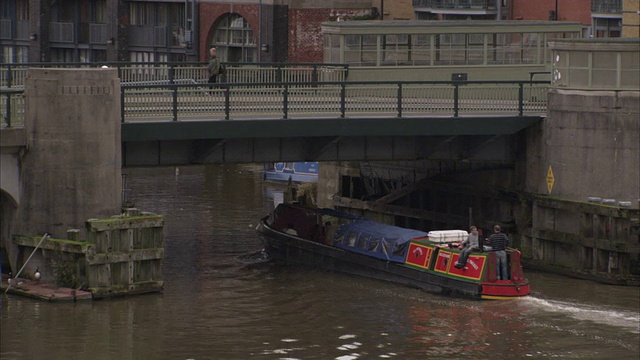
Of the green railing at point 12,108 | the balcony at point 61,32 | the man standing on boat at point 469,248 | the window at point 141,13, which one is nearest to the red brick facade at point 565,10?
the window at point 141,13

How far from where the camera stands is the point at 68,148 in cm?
4238

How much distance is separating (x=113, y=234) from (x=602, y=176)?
1528 cm

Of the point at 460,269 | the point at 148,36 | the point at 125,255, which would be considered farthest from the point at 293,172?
the point at 125,255

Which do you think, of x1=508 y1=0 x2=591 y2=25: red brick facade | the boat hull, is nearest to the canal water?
the boat hull

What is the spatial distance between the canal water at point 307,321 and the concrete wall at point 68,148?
8.40ft

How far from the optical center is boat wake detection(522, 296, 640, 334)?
40625mm

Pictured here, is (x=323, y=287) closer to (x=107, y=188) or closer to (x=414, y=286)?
(x=414, y=286)

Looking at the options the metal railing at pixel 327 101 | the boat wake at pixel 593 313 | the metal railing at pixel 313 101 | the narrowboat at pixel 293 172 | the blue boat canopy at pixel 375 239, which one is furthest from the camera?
the narrowboat at pixel 293 172

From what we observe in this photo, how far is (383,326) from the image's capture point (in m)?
40.4

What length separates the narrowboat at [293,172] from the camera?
70.4 meters

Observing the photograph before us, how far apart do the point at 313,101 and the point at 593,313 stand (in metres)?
11.4

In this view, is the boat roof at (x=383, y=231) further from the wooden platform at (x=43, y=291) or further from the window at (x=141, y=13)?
the window at (x=141, y=13)

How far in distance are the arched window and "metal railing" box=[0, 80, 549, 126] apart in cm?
3496

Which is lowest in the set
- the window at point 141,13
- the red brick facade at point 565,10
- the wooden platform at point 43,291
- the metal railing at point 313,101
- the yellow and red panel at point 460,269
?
the wooden platform at point 43,291
